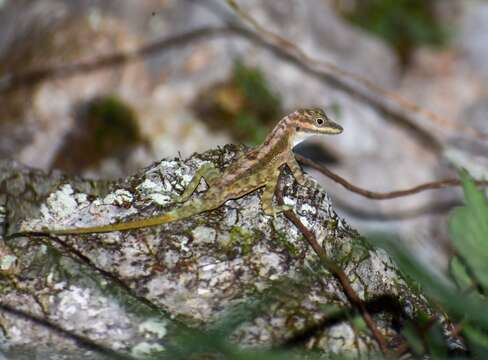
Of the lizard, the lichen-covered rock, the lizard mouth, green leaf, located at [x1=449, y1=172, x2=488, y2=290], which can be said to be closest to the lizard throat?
the lizard

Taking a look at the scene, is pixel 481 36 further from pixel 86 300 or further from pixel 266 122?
pixel 86 300

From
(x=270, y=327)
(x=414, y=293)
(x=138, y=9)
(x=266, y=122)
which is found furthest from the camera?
(x=138, y=9)

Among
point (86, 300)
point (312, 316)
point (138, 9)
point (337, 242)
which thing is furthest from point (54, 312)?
point (138, 9)

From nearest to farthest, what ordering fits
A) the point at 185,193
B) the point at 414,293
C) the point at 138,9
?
1. the point at 414,293
2. the point at 185,193
3. the point at 138,9

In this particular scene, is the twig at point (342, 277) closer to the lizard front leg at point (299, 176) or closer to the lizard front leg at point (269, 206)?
the lizard front leg at point (269, 206)

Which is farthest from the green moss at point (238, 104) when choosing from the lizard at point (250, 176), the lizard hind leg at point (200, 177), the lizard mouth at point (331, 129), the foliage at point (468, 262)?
the foliage at point (468, 262)
